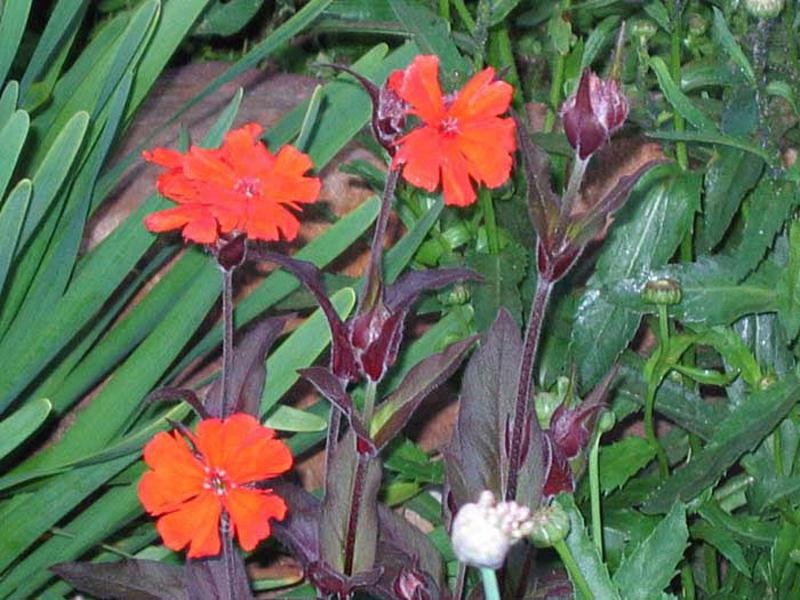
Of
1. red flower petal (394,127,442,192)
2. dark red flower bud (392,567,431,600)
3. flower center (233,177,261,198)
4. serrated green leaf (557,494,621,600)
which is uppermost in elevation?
red flower petal (394,127,442,192)

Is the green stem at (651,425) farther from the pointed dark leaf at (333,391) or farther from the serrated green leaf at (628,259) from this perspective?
the pointed dark leaf at (333,391)

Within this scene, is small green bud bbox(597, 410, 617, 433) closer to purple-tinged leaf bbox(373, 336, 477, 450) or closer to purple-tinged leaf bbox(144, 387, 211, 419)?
purple-tinged leaf bbox(373, 336, 477, 450)

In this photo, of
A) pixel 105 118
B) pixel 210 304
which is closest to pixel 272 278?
pixel 210 304

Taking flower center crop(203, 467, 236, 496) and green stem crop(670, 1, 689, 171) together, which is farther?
green stem crop(670, 1, 689, 171)

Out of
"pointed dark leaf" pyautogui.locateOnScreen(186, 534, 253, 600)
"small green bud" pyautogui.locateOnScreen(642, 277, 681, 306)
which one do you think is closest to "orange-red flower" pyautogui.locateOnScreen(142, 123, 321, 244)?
"pointed dark leaf" pyautogui.locateOnScreen(186, 534, 253, 600)

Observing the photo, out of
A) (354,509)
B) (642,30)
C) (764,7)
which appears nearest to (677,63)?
(642,30)
